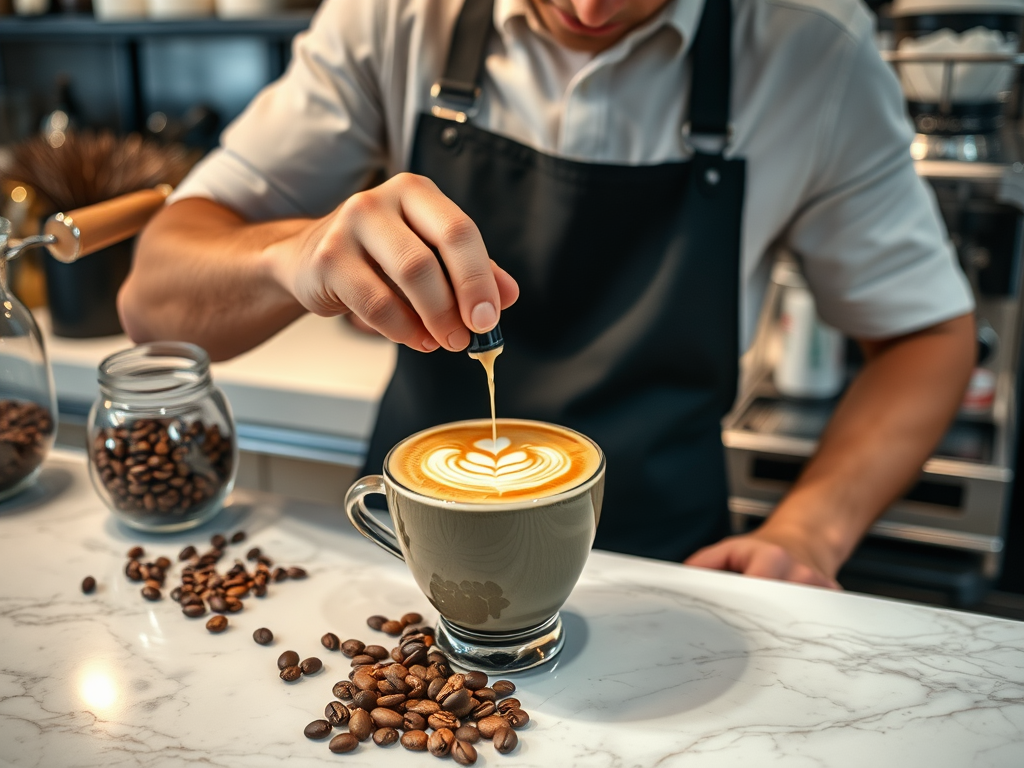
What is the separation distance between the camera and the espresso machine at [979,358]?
1.69m

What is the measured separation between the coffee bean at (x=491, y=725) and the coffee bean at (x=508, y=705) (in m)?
0.02

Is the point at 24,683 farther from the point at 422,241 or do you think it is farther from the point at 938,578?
the point at 938,578

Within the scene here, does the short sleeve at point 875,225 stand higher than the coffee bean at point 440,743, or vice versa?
the short sleeve at point 875,225

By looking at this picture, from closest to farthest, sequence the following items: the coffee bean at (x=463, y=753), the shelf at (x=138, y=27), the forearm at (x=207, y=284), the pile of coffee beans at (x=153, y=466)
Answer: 1. the coffee bean at (x=463, y=753)
2. the pile of coffee beans at (x=153, y=466)
3. the forearm at (x=207, y=284)
4. the shelf at (x=138, y=27)

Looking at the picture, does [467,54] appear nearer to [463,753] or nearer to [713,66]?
[713,66]

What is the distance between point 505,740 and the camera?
2.37ft

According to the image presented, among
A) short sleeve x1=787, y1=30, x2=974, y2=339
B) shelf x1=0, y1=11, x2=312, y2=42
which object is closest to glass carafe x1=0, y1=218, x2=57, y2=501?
short sleeve x1=787, y1=30, x2=974, y2=339

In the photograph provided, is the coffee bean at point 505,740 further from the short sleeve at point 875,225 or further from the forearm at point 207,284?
the short sleeve at point 875,225

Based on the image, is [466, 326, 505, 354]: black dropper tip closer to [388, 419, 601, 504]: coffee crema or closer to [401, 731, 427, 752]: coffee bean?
[388, 419, 601, 504]: coffee crema

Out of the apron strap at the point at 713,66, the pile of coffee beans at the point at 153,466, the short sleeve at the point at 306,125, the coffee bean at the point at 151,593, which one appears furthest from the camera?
the short sleeve at the point at 306,125

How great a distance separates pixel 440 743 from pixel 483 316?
34 centimetres

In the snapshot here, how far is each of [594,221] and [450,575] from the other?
0.67 metres

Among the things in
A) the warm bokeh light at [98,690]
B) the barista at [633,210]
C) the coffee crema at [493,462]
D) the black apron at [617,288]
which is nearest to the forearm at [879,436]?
the barista at [633,210]

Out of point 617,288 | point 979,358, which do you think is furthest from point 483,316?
point 979,358
